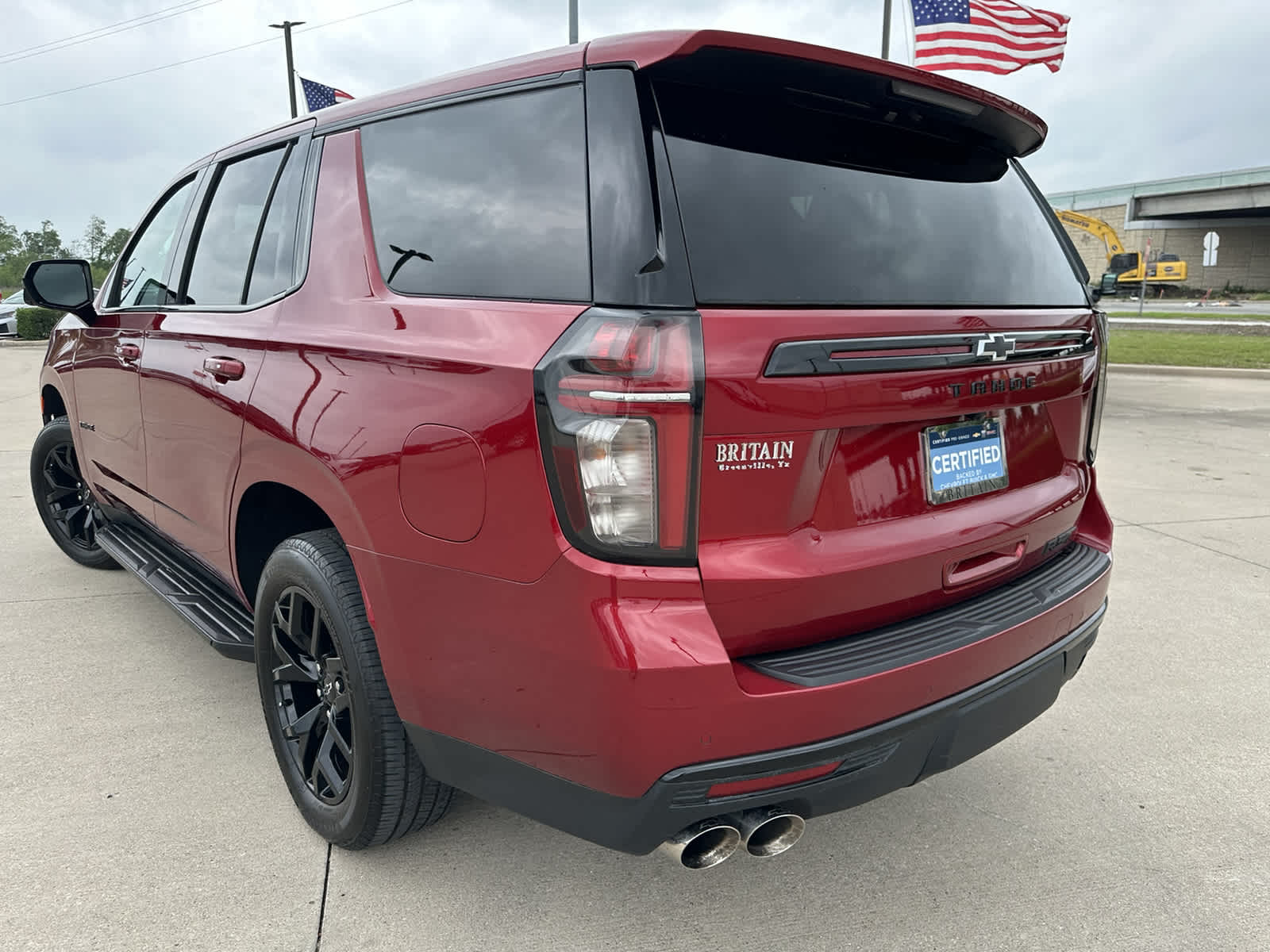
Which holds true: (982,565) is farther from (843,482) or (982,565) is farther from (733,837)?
(733,837)

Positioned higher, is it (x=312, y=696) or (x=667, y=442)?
(x=667, y=442)

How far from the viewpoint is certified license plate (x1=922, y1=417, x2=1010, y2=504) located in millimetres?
1990

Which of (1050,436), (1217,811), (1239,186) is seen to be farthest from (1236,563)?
(1239,186)

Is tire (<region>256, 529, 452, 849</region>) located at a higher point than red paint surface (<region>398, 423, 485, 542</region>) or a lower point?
lower

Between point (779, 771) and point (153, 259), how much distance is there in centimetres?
312

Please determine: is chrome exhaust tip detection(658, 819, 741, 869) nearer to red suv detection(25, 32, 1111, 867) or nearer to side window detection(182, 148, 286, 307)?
red suv detection(25, 32, 1111, 867)

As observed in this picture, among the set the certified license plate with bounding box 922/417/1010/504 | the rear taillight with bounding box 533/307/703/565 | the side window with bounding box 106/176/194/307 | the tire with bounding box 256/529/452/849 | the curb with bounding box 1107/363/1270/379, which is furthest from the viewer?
the curb with bounding box 1107/363/1270/379

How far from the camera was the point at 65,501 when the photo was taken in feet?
15.6

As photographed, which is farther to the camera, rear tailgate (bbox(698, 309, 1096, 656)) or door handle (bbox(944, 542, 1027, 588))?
door handle (bbox(944, 542, 1027, 588))

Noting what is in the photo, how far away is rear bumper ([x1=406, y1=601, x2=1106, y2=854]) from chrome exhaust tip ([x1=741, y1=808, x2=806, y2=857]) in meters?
0.03

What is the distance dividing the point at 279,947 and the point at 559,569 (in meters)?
1.15

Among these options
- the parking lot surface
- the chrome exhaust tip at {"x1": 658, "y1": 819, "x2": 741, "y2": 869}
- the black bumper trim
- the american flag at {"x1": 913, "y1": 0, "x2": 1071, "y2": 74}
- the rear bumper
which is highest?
the american flag at {"x1": 913, "y1": 0, "x2": 1071, "y2": 74}

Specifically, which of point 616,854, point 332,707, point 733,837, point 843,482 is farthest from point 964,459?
point 332,707

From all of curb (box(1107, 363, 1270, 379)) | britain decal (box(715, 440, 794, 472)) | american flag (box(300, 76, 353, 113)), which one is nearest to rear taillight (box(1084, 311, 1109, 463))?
britain decal (box(715, 440, 794, 472))
